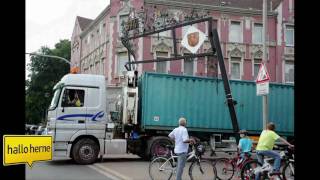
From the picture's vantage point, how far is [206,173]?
11281 millimetres

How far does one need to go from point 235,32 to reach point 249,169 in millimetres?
28591

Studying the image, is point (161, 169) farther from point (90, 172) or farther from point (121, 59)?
point (121, 59)

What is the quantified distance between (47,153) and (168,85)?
45.8 feet

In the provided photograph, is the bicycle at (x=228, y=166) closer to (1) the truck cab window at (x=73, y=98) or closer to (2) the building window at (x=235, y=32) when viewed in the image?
(1) the truck cab window at (x=73, y=98)

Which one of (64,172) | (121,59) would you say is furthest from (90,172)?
(121,59)

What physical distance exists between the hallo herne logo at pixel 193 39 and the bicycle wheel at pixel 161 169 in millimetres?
9958

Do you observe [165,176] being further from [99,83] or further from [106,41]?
[106,41]

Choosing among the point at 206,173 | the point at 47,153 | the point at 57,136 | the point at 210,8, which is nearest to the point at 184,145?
the point at 206,173

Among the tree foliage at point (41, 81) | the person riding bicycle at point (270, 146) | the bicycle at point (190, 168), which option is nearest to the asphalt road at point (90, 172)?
the bicycle at point (190, 168)

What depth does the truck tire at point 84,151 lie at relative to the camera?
1592cm

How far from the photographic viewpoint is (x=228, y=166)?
12.0 meters
